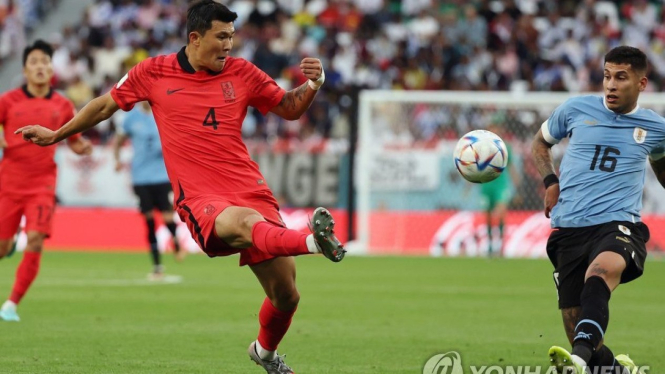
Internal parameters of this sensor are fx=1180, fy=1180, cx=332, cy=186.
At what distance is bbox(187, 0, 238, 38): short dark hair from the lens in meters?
7.60

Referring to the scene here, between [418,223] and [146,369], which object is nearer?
[146,369]

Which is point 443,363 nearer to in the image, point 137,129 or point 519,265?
point 137,129

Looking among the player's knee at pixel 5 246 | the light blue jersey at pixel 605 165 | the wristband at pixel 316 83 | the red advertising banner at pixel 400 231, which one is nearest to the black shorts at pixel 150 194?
the red advertising banner at pixel 400 231

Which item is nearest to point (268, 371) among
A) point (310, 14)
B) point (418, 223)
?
point (418, 223)

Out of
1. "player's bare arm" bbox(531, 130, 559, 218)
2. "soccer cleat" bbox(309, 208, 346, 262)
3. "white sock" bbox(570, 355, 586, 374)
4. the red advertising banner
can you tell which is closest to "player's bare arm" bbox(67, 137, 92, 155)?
"player's bare arm" bbox(531, 130, 559, 218)

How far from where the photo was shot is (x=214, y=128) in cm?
764

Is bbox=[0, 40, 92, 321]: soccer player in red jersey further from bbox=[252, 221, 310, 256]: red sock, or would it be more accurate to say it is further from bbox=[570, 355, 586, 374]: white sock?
bbox=[570, 355, 586, 374]: white sock

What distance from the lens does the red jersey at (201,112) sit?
24.9ft

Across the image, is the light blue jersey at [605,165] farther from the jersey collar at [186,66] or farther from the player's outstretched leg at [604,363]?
the jersey collar at [186,66]

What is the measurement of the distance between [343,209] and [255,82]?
15.1 m

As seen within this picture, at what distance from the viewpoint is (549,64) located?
26.4 metres

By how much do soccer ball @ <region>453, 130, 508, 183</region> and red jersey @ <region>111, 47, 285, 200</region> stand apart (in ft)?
4.68

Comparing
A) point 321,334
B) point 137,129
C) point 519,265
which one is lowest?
point 519,265

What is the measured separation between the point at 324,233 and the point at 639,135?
2.34 metres
